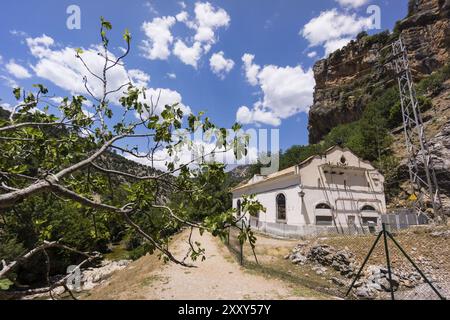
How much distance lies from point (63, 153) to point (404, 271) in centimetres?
1537

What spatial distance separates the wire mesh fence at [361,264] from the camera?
11.1 meters

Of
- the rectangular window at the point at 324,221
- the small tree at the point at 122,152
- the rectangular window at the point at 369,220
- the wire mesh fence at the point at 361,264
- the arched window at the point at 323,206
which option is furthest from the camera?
the rectangular window at the point at 369,220

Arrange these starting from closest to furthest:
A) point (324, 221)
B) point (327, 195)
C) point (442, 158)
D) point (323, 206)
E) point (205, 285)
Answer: point (205, 285) → point (324, 221) → point (323, 206) → point (327, 195) → point (442, 158)

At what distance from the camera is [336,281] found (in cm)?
1271

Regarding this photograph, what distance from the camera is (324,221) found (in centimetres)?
2477

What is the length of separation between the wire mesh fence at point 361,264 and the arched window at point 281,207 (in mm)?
7074

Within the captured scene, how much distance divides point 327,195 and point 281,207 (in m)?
4.55

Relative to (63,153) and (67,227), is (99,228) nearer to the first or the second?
(63,153)

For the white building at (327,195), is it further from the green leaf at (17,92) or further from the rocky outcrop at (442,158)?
the green leaf at (17,92)

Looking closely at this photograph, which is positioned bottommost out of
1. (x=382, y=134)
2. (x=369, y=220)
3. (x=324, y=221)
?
(x=324, y=221)

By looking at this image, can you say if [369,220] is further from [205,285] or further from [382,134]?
[382,134]

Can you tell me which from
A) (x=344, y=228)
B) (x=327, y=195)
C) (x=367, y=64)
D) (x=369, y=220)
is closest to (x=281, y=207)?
(x=327, y=195)

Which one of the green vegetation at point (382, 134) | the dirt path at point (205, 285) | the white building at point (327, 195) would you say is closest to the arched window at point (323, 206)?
the white building at point (327, 195)

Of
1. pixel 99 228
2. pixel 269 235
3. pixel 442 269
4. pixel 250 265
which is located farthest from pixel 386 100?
pixel 99 228
